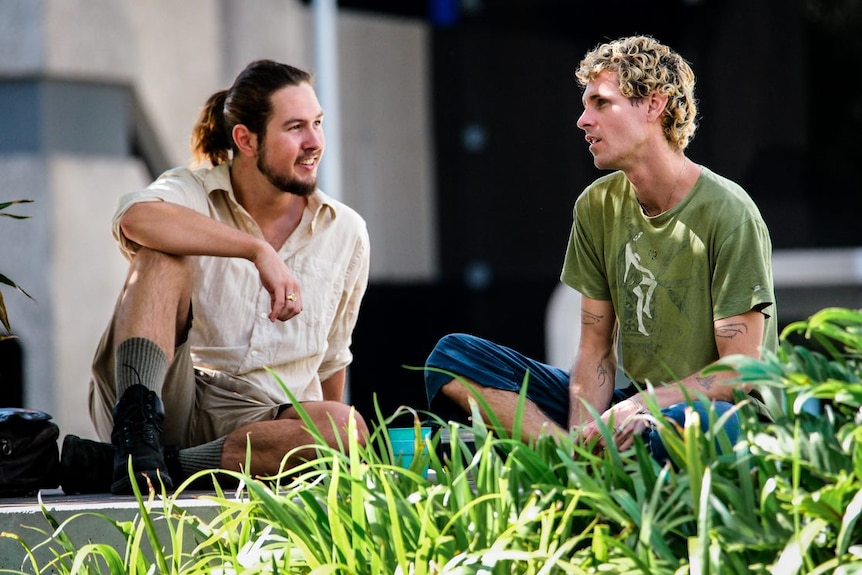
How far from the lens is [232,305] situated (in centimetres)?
389

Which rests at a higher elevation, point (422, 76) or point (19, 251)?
point (422, 76)

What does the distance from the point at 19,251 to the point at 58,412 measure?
761 mm

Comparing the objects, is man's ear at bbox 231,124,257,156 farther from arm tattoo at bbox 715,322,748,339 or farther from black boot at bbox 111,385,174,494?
arm tattoo at bbox 715,322,748,339

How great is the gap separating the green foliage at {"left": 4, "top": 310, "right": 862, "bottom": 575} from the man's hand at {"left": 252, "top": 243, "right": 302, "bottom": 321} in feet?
3.55

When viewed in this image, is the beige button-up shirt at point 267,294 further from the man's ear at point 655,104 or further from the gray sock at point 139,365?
the man's ear at point 655,104

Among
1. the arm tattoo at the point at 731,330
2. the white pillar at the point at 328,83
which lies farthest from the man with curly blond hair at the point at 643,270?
the white pillar at the point at 328,83

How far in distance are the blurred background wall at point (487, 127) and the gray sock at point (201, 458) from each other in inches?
141

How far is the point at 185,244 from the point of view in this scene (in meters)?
3.66

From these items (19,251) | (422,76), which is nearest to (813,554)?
(19,251)

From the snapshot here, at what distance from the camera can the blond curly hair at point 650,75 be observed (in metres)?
3.34

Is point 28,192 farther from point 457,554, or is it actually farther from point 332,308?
point 457,554

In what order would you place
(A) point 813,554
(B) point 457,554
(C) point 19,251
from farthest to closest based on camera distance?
(C) point 19,251 → (B) point 457,554 → (A) point 813,554

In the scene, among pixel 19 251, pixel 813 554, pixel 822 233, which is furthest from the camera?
pixel 822 233

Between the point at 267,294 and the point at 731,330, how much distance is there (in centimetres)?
133
